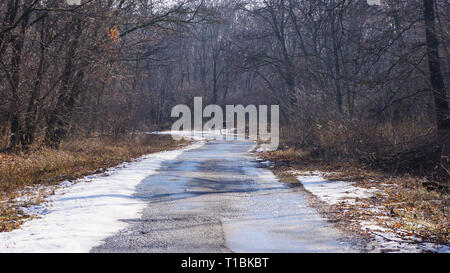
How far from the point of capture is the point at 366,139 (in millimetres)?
16500

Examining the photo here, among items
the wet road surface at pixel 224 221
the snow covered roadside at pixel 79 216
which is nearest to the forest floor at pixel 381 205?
the wet road surface at pixel 224 221

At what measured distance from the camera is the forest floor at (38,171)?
938cm

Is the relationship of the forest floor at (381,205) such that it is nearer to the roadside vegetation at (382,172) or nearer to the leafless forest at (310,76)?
the roadside vegetation at (382,172)

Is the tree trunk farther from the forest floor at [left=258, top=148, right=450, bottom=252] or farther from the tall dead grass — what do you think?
the tall dead grass

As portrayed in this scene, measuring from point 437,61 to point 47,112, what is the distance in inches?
540

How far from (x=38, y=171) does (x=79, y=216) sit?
680 cm

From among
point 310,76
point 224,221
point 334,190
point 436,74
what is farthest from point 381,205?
point 310,76

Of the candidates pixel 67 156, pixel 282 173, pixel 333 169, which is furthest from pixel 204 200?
pixel 67 156

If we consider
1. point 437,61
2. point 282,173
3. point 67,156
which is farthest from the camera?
point 67,156

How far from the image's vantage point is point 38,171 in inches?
574

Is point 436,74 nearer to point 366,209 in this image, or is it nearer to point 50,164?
point 366,209

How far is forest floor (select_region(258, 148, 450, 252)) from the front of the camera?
6789 mm

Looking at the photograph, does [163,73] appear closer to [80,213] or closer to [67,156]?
[67,156]
